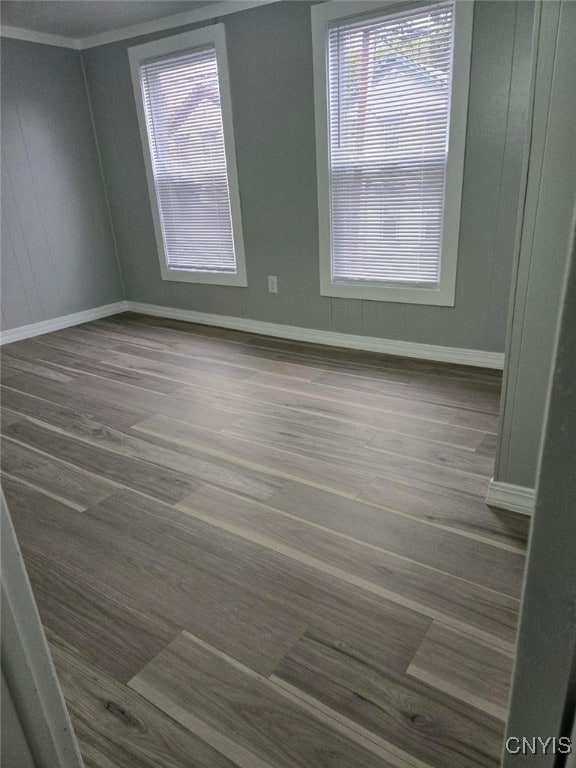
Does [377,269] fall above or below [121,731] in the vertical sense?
above

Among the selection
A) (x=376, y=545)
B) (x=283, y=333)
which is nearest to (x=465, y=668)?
(x=376, y=545)

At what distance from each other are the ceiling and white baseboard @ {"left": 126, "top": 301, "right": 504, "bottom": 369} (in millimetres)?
2145

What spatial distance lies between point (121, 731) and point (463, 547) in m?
1.10

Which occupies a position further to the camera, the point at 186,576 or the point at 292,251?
the point at 292,251

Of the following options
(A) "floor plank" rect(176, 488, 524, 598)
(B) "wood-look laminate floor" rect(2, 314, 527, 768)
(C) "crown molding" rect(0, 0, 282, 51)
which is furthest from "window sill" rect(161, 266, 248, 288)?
(A) "floor plank" rect(176, 488, 524, 598)

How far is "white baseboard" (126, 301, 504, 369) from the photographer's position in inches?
121

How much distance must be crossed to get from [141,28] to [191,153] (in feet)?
3.09

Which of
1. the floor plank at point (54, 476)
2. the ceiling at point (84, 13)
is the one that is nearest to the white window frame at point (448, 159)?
the ceiling at point (84, 13)

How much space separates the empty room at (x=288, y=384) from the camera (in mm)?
1069

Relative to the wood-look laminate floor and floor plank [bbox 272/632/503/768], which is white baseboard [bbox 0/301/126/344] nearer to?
the wood-look laminate floor

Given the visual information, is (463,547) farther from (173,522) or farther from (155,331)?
(155,331)

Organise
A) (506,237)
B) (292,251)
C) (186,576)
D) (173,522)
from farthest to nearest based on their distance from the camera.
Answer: (292,251) → (506,237) → (173,522) → (186,576)

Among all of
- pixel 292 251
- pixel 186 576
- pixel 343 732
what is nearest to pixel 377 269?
pixel 292 251

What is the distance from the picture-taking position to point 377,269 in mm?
3232
